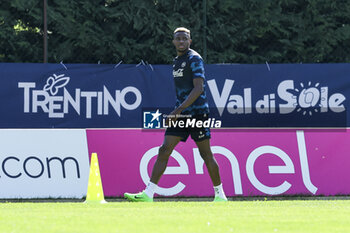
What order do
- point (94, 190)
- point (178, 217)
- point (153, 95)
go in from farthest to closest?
1. point (153, 95)
2. point (94, 190)
3. point (178, 217)

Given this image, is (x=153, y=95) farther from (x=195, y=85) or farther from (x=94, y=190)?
(x=195, y=85)

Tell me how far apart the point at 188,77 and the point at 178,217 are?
2.57m

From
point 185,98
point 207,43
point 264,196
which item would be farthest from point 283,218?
point 207,43

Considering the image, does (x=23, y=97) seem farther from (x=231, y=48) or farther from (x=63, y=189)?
(x=231, y=48)

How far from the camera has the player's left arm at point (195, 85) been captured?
9734 millimetres

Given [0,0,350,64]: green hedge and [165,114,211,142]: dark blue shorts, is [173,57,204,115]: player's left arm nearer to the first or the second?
[165,114,211,142]: dark blue shorts

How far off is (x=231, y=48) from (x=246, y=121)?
12.7 feet

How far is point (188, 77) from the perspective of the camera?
9945 mm

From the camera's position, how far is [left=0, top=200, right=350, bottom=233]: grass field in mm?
6926

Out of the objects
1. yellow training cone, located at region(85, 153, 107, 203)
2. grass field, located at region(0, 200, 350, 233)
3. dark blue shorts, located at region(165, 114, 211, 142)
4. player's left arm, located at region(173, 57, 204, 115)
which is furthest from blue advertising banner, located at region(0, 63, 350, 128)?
grass field, located at region(0, 200, 350, 233)

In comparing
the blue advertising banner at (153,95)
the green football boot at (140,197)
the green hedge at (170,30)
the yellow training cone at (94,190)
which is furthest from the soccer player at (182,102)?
the green hedge at (170,30)

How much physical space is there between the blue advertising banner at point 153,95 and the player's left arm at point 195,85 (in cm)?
603

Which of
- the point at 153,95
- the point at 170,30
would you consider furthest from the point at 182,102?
the point at 170,30

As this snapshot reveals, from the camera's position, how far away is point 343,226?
7.13 m
